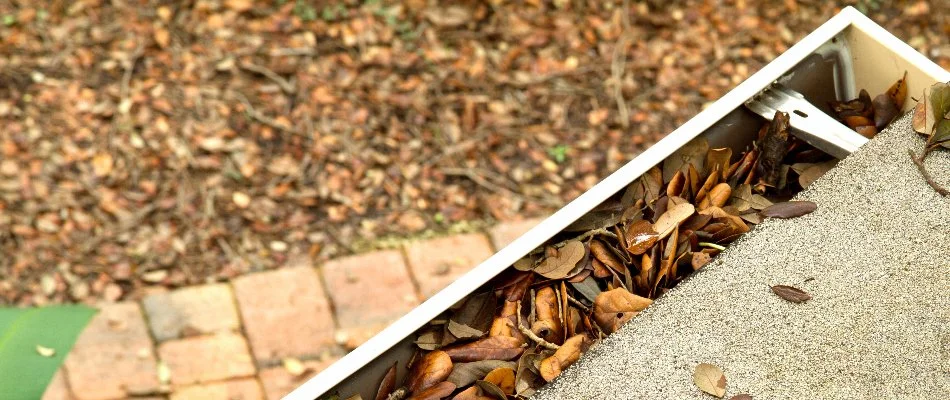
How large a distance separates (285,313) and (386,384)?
1.25 metres

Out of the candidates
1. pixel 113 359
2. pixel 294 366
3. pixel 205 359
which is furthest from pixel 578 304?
pixel 113 359

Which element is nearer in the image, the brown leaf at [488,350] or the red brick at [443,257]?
the brown leaf at [488,350]

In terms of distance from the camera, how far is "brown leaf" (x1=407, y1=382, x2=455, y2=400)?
1024 millimetres

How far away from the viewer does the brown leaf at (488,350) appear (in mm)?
1062

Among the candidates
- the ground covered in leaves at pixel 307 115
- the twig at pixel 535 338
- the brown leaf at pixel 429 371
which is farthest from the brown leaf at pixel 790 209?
the ground covered in leaves at pixel 307 115

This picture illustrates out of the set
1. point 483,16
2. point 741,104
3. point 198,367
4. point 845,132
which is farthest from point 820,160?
point 483,16

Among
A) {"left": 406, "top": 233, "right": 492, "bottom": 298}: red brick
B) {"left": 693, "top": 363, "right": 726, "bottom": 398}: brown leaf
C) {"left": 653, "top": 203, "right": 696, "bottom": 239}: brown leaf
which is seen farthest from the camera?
{"left": 406, "top": 233, "right": 492, "bottom": 298}: red brick

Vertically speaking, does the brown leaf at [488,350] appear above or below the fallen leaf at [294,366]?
above

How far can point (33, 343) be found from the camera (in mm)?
1186

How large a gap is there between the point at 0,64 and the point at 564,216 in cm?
215

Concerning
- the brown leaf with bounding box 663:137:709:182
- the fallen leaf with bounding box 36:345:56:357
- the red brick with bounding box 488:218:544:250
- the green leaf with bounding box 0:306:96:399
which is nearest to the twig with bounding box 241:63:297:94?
the red brick with bounding box 488:218:544:250

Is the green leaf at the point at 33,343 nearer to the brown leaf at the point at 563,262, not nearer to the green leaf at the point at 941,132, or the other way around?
the brown leaf at the point at 563,262

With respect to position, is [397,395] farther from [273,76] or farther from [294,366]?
[273,76]

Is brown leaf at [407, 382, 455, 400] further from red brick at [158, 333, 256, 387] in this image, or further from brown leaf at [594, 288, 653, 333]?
red brick at [158, 333, 256, 387]
